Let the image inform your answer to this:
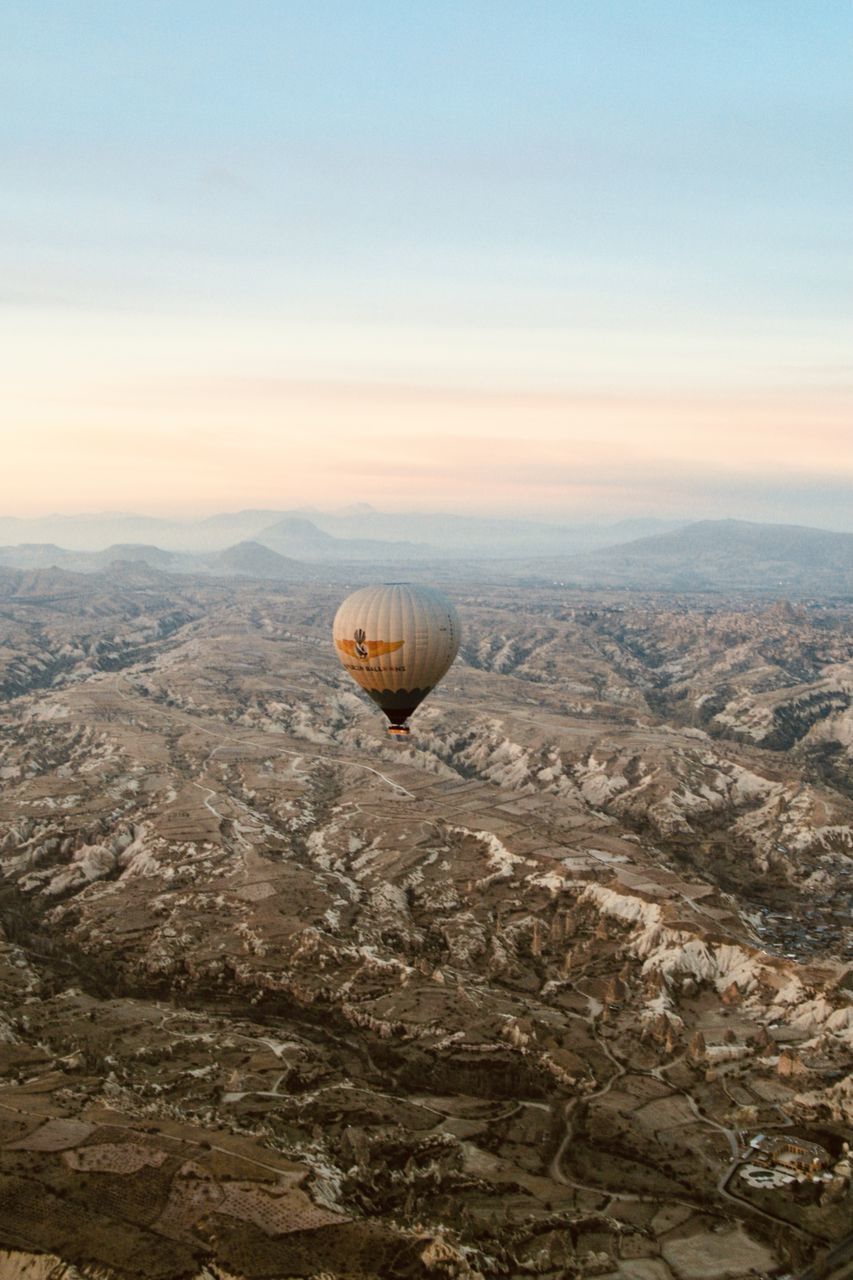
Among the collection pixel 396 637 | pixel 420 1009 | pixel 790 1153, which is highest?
pixel 396 637

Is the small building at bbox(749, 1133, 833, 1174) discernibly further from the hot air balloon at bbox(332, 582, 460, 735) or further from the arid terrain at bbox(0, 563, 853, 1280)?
the hot air balloon at bbox(332, 582, 460, 735)

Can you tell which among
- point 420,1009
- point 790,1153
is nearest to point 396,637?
point 420,1009

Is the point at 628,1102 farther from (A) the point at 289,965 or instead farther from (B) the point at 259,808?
(B) the point at 259,808

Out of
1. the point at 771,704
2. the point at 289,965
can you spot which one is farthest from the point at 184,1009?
the point at 771,704

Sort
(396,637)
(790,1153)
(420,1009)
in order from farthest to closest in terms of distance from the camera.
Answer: (396,637)
(420,1009)
(790,1153)

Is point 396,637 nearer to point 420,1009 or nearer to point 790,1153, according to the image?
point 420,1009
